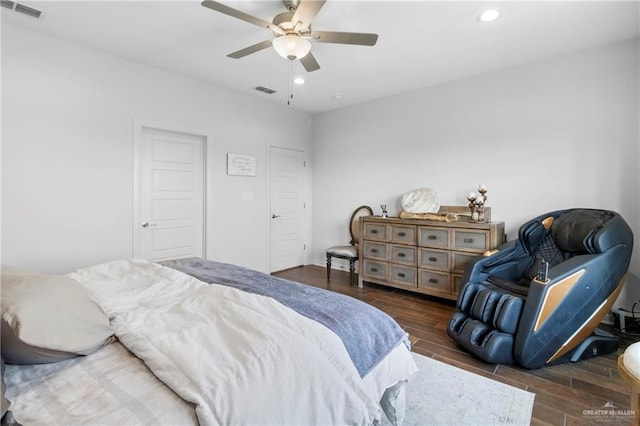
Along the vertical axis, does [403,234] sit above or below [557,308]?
above

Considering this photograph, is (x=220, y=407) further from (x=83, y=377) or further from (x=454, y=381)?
(x=454, y=381)

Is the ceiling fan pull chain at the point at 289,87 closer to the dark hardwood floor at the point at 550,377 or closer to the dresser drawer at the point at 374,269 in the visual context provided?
the dresser drawer at the point at 374,269

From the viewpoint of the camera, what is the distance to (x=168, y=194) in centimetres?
375

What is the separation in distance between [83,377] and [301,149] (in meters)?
4.70

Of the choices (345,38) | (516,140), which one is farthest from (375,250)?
(345,38)

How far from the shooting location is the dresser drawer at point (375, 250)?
4.02 m

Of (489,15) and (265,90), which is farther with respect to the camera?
(265,90)

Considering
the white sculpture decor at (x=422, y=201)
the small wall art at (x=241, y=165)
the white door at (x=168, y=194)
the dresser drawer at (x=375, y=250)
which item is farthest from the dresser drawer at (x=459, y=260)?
Answer: the white door at (x=168, y=194)

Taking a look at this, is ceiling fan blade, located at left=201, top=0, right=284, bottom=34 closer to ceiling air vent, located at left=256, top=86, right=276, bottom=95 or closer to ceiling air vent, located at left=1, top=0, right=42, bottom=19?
ceiling air vent, located at left=1, top=0, right=42, bottom=19

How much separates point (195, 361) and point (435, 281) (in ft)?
10.4

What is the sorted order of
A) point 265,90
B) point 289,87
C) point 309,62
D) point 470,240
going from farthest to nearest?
1. point 265,90
2. point 289,87
3. point 470,240
4. point 309,62

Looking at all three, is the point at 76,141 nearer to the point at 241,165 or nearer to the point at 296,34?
the point at 241,165

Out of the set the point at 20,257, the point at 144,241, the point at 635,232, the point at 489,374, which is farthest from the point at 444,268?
the point at 20,257

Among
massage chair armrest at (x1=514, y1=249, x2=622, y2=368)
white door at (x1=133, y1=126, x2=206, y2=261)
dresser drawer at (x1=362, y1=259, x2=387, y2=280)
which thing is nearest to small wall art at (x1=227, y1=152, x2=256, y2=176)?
white door at (x1=133, y1=126, x2=206, y2=261)
